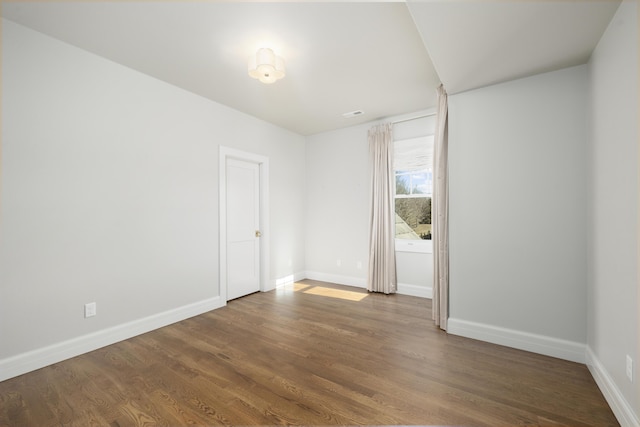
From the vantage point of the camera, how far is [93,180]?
8.61 ft

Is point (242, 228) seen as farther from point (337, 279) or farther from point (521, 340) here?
point (521, 340)

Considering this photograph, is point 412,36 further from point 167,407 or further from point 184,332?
point 184,332

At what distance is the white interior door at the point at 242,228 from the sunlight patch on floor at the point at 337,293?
0.95 m

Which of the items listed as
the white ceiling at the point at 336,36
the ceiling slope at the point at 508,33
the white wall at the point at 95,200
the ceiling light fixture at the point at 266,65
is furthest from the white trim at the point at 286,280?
the ceiling slope at the point at 508,33

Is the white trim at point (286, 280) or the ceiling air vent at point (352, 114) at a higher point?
the ceiling air vent at point (352, 114)

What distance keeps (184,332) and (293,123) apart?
3.46m

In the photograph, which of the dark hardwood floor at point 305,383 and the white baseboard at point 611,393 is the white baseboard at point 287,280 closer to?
the dark hardwood floor at point 305,383

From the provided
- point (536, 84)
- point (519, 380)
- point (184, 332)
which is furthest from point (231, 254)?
point (536, 84)

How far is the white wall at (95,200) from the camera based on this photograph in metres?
2.21

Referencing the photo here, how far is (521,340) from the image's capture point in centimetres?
256

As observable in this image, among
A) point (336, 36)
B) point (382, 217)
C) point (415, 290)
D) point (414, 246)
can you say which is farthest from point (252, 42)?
point (415, 290)

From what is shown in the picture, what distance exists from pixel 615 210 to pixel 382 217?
9.13ft

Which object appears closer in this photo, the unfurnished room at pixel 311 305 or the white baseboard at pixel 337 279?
the unfurnished room at pixel 311 305

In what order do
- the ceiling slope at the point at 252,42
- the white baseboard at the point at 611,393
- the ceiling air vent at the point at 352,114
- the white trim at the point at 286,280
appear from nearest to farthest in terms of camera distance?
1. the white baseboard at the point at 611,393
2. the ceiling slope at the point at 252,42
3. the ceiling air vent at the point at 352,114
4. the white trim at the point at 286,280
